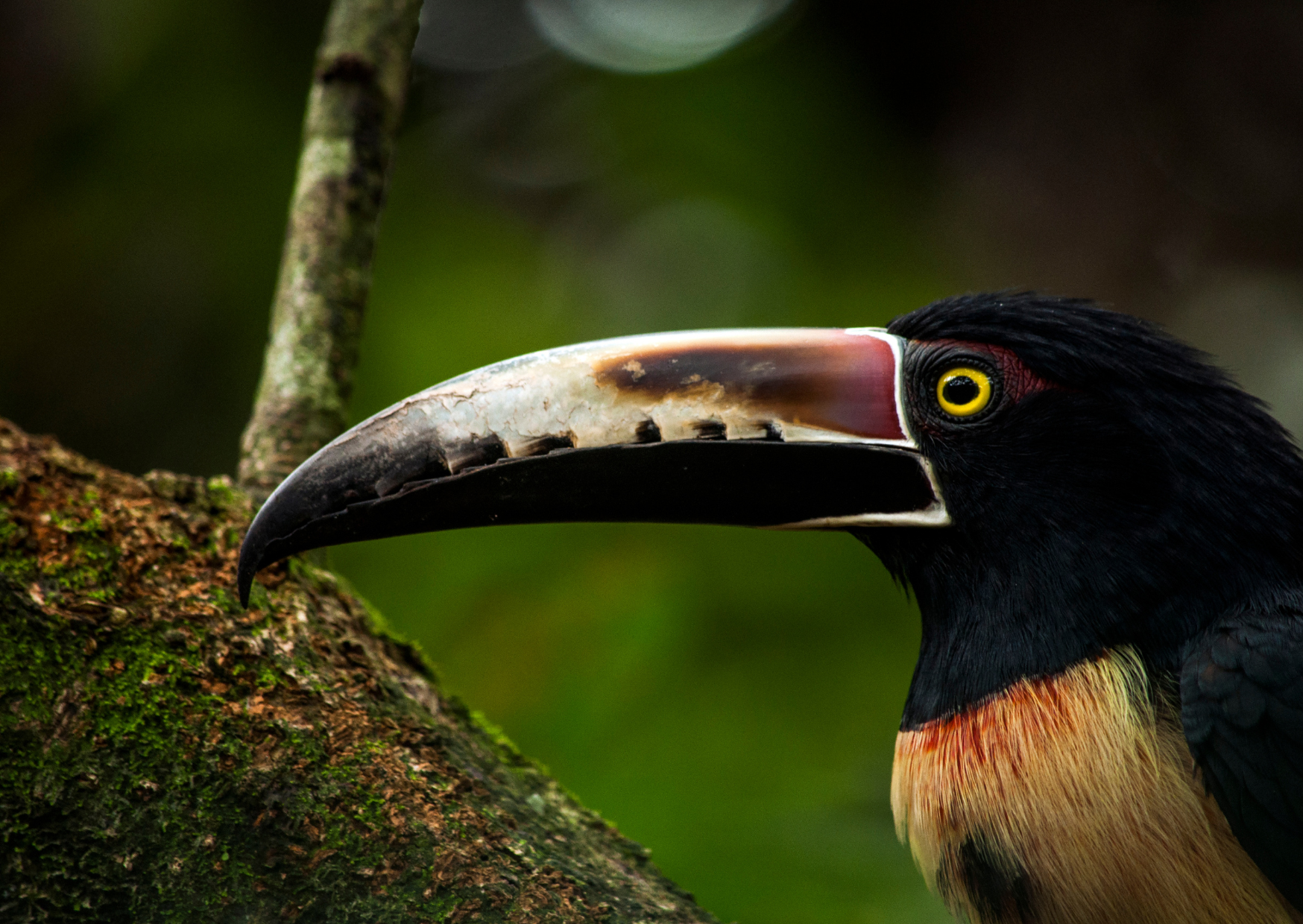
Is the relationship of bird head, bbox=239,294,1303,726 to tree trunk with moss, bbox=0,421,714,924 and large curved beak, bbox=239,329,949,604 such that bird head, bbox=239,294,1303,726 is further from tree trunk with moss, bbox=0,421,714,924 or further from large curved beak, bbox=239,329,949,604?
tree trunk with moss, bbox=0,421,714,924

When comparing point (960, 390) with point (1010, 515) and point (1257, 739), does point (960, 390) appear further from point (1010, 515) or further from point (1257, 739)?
point (1257, 739)

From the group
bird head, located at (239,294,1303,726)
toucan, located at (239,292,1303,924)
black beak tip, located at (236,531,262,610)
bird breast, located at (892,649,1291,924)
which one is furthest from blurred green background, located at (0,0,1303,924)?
black beak tip, located at (236,531,262,610)

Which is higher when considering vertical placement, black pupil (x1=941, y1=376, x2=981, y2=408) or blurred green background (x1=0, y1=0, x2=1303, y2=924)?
blurred green background (x1=0, y1=0, x2=1303, y2=924)

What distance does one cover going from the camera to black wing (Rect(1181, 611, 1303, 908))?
1.72 meters

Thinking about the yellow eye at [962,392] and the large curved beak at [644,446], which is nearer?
the large curved beak at [644,446]

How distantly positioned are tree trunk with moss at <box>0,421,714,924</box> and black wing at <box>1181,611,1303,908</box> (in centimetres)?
84

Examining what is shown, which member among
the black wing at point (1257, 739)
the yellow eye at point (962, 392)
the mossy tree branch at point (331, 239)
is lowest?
the black wing at point (1257, 739)

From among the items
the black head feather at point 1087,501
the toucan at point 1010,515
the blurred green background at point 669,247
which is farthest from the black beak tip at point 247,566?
the blurred green background at point 669,247

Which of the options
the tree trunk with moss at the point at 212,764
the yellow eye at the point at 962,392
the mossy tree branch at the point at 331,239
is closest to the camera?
the tree trunk with moss at the point at 212,764

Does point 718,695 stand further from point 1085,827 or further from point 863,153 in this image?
point 863,153

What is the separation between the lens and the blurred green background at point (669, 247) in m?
3.86

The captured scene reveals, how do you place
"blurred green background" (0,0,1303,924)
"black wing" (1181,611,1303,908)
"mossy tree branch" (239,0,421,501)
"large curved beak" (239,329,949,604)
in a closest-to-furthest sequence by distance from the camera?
"black wing" (1181,611,1303,908) < "large curved beak" (239,329,949,604) < "mossy tree branch" (239,0,421,501) < "blurred green background" (0,0,1303,924)

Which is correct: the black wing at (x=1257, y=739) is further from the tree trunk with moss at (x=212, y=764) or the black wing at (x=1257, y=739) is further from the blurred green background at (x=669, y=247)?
the blurred green background at (x=669, y=247)

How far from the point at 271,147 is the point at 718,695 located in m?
3.40
